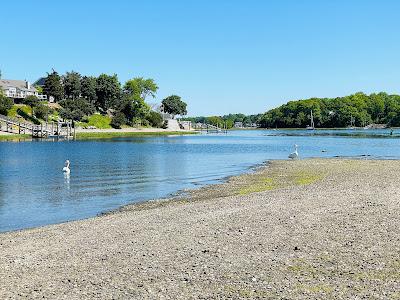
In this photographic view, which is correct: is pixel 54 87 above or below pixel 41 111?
above

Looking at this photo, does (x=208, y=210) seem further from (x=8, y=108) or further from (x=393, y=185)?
(x=8, y=108)

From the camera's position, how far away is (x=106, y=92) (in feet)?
587

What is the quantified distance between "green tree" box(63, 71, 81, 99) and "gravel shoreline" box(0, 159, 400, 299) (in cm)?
15687

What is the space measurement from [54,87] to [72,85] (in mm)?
7004

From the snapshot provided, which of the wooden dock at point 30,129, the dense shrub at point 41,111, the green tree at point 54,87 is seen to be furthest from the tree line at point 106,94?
the wooden dock at point 30,129

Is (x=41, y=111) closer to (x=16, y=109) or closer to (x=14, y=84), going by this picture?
(x=16, y=109)

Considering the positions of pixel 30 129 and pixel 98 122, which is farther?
pixel 98 122

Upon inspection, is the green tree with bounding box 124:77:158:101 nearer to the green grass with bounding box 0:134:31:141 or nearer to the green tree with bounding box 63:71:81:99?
the green tree with bounding box 63:71:81:99

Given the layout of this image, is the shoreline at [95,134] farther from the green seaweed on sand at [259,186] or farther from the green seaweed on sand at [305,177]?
the green seaweed on sand at [259,186]

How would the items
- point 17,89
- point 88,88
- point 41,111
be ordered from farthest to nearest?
1. point 88,88
2. point 17,89
3. point 41,111

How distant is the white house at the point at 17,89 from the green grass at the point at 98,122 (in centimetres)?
1927

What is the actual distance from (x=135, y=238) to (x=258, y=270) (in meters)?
5.43

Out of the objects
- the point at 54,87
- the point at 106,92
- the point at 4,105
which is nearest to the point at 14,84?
the point at 54,87

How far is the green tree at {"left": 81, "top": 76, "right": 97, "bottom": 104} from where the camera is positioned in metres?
173
